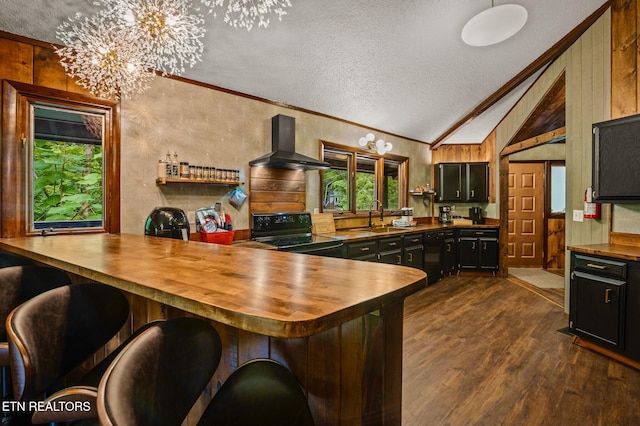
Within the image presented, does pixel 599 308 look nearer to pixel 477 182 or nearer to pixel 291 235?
pixel 291 235

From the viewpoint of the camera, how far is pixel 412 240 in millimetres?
4570

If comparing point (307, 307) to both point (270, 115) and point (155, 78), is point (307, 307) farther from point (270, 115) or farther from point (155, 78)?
point (270, 115)

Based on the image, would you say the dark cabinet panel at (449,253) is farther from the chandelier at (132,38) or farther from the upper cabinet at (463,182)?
the chandelier at (132,38)

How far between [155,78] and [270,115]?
126 centimetres

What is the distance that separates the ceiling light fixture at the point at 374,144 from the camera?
15.4ft

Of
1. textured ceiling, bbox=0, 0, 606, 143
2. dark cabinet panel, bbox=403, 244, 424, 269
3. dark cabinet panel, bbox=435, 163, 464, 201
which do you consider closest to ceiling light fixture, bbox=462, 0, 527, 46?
textured ceiling, bbox=0, 0, 606, 143

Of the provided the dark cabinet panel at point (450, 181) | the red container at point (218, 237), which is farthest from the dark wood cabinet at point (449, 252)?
the red container at point (218, 237)

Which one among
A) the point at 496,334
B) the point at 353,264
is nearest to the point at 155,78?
the point at 353,264

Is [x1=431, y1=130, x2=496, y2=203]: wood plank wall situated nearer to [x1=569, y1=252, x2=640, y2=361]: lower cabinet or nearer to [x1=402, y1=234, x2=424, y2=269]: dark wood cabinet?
[x1=402, y1=234, x2=424, y2=269]: dark wood cabinet

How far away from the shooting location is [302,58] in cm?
310

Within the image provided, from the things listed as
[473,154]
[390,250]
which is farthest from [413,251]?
[473,154]

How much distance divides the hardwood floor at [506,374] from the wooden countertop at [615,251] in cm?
85

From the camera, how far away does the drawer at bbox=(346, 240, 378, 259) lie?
366 cm

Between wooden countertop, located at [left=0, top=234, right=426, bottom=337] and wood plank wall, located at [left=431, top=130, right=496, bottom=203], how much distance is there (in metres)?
5.43
